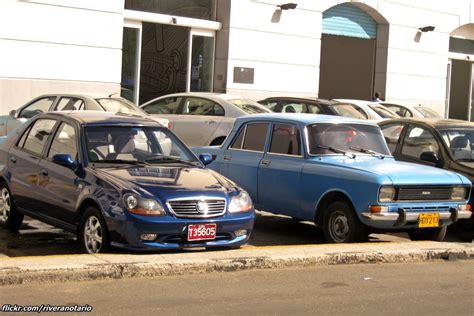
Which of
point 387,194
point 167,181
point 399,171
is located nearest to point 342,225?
point 387,194

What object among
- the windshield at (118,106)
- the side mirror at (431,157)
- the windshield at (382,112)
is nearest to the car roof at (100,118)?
the side mirror at (431,157)

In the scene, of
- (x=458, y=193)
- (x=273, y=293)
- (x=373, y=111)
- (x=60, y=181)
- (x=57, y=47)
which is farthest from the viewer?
(x=57, y=47)

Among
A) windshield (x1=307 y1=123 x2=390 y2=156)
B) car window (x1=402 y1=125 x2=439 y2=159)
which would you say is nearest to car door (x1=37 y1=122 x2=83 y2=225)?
windshield (x1=307 y1=123 x2=390 y2=156)

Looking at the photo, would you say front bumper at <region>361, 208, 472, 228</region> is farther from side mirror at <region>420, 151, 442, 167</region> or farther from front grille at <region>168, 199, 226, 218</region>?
front grille at <region>168, 199, 226, 218</region>

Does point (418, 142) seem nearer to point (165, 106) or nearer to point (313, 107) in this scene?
point (313, 107)

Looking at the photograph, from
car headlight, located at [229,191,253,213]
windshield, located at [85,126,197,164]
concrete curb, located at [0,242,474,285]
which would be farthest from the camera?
windshield, located at [85,126,197,164]

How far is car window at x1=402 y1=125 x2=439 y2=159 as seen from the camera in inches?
481

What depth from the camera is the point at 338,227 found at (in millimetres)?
10273

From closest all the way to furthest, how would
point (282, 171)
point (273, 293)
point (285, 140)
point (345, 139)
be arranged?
point (273, 293), point (282, 171), point (345, 139), point (285, 140)

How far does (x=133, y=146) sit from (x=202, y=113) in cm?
836

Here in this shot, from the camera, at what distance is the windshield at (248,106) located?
1767 centimetres

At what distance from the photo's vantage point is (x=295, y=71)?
86.0ft

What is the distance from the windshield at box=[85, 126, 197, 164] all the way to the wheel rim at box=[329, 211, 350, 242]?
185cm

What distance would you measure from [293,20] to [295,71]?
5.13 feet
